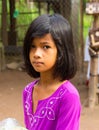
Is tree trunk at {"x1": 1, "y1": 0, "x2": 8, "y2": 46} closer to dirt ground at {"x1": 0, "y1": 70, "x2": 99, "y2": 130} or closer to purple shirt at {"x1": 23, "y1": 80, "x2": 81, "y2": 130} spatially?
dirt ground at {"x1": 0, "y1": 70, "x2": 99, "y2": 130}

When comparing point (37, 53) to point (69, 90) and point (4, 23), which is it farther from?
point (4, 23)

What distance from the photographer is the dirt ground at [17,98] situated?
5006 mm

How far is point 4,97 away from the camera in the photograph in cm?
611

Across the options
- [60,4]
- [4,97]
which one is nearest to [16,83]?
[4,97]

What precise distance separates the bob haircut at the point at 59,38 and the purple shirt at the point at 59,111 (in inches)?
2.6

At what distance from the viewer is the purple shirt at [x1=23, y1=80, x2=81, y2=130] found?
5.16ft

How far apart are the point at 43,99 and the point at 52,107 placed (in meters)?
0.08

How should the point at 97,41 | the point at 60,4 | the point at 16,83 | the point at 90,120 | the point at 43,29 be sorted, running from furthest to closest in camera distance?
the point at 60,4 < the point at 16,83 < the point at 97,41 < the point at 90,120 < the point at 43,29

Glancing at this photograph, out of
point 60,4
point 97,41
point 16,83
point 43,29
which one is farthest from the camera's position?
point 60,4

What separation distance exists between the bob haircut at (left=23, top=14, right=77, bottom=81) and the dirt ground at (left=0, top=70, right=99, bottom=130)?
10.4 ft

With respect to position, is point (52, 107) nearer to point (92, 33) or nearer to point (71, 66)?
point (71, 66)

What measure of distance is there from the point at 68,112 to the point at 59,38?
30 centimetres

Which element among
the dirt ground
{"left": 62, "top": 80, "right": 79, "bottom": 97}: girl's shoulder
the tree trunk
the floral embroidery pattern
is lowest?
the dirt ground

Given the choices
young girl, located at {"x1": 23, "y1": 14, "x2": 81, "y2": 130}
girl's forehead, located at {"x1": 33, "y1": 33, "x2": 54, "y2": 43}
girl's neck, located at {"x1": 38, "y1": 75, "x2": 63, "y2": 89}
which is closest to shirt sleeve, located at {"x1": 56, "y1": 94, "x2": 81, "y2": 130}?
young girl, located at {"x1": 23, "y1": 14, "x2": 81, "y2": 130}
